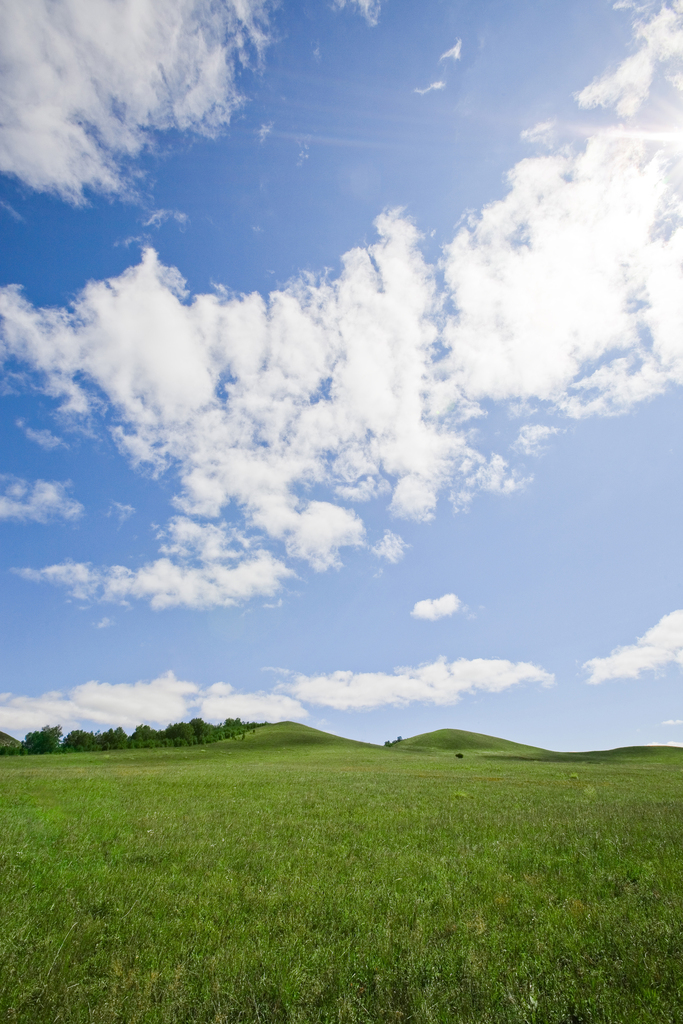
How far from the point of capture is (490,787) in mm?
26281

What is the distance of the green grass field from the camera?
576cm

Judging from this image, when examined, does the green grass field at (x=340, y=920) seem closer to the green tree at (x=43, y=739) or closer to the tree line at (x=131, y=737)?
the tree line at (x=131, y=737)

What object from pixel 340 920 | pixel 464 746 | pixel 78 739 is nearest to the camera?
pixel 340 920

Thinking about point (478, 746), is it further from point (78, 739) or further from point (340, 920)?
point (340, 920)

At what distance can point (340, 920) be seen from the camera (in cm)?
779

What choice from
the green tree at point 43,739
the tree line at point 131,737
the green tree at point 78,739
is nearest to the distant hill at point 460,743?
the tree line at point 131,737

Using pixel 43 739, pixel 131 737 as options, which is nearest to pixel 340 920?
pixel 131 737

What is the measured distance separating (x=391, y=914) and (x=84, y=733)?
144 metres

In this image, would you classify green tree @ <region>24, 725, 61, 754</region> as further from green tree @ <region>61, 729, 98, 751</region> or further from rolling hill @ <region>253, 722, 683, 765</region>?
rolling hill @ <region>253, 722, 683, 765</region>

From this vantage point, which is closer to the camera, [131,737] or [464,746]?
[464,746]

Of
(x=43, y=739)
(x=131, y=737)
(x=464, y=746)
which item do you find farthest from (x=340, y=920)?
(x=43, y=739)

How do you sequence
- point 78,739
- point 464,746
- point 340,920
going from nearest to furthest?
point 340,920
point 464,746
point 78,739

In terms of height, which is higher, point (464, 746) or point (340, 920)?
point (464, 746)

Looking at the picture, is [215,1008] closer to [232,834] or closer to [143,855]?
[143,855]
